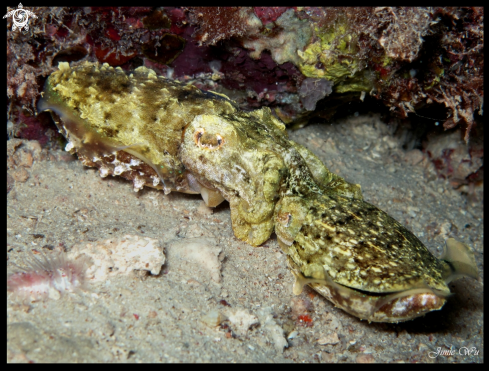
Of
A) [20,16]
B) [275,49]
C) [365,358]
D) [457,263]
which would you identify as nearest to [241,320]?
[365,358]

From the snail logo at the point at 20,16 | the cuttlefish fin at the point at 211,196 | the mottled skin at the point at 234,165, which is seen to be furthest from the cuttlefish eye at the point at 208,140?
the snail logo at the point at 20,16

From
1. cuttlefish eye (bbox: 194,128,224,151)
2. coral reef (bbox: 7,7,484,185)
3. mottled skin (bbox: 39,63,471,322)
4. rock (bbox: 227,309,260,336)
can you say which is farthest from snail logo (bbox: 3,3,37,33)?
rock (bbox: 227,309,260,336)

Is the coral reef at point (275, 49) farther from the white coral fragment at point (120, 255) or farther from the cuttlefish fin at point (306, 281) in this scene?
the cuttlefish fin at point (306, 281)

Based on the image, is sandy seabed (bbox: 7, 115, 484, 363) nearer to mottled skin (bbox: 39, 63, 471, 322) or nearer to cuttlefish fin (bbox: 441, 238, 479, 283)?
mottled skin (bbox: 39, 63, 471, 322)

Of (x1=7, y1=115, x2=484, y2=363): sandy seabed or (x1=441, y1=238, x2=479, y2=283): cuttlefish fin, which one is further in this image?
(x1=441, y1=238, x2=479, y2=283): cuttlefish fin

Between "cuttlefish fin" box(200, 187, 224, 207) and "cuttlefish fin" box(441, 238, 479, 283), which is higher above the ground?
"cuttlefish fin" box(441, 238, 479, 283)
